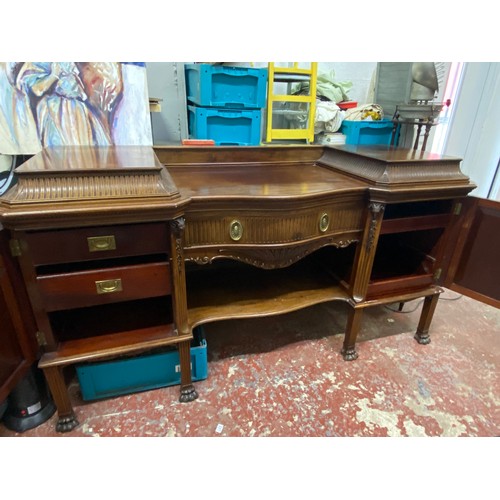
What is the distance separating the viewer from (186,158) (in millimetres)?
1563

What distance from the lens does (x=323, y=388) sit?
1.46 metres

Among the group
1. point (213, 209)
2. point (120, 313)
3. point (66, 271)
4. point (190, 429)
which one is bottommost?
point (190, 429)

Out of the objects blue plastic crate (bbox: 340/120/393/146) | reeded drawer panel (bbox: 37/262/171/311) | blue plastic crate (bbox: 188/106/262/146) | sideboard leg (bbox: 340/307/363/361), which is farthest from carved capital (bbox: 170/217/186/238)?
blue plastic crate (bbox: 340/120/393/146)

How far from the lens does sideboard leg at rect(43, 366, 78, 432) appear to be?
1.15 metres

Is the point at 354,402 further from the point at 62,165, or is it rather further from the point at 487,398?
the point at 62,165

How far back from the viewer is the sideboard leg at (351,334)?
1.55 m

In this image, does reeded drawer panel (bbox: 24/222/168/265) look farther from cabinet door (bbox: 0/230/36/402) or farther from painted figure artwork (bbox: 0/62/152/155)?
painted figure artwork (bbox: 0/62/152/155)

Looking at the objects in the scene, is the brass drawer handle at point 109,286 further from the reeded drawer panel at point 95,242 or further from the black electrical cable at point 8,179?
the black electrical cable at point 8,179

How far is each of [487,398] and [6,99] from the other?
7.54ft

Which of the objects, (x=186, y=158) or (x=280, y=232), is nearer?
(x=280, y=232)

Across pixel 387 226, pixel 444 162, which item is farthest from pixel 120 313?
pixel 444 162

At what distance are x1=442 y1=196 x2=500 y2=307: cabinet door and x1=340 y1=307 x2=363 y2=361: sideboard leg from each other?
0.50m

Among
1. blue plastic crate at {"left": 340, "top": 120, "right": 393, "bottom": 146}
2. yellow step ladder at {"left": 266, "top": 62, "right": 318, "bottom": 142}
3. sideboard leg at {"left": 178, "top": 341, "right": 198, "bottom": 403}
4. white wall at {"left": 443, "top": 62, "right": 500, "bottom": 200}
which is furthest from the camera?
white wall at {"left": 443, "top": 62, "right": 500, "bottom": 200}

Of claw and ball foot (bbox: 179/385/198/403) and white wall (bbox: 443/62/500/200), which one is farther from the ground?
white wall (bbox: 443/62/500/200)
